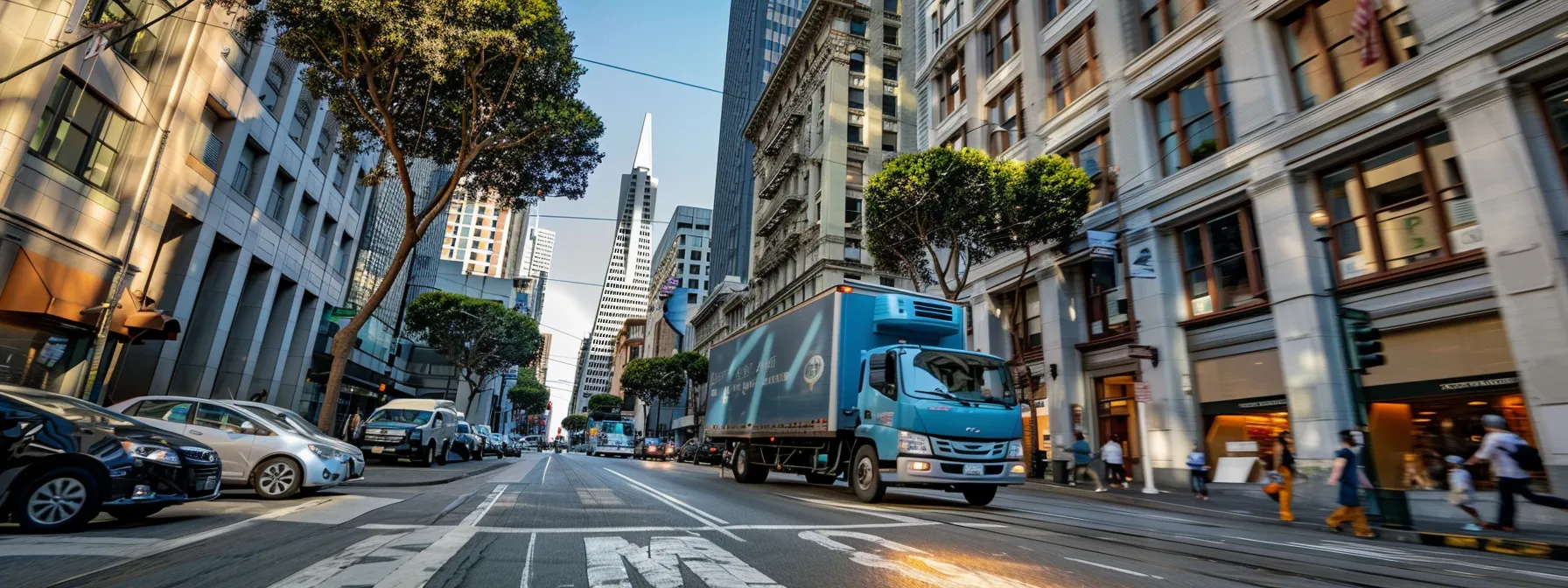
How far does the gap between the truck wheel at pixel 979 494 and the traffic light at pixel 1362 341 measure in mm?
5606

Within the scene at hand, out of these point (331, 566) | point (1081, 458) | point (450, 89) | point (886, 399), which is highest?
point (450, 89)

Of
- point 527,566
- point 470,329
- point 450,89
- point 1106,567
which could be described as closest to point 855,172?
point 470,329

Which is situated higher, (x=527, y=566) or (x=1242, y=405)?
(x=1242, y=405)

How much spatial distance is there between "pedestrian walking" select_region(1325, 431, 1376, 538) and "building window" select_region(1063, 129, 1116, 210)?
1226 cm

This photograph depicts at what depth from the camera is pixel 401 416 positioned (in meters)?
19.4

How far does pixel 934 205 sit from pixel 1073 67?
8.23m

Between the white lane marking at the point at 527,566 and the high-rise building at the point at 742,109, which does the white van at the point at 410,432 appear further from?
the high-rise building at the point at 742,109

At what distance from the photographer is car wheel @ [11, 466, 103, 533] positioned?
5.28 meters

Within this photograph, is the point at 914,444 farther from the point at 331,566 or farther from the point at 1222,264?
the point at 1222,264

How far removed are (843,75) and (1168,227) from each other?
2866cm

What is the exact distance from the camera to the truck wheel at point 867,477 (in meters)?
10.4

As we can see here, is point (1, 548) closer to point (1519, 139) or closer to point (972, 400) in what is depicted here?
point (972, 400)

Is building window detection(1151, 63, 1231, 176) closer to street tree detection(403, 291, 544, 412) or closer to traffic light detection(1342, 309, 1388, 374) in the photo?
traffic light detection(1342, 309, 1388, 374)

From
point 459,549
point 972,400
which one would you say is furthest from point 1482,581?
point 459,549
